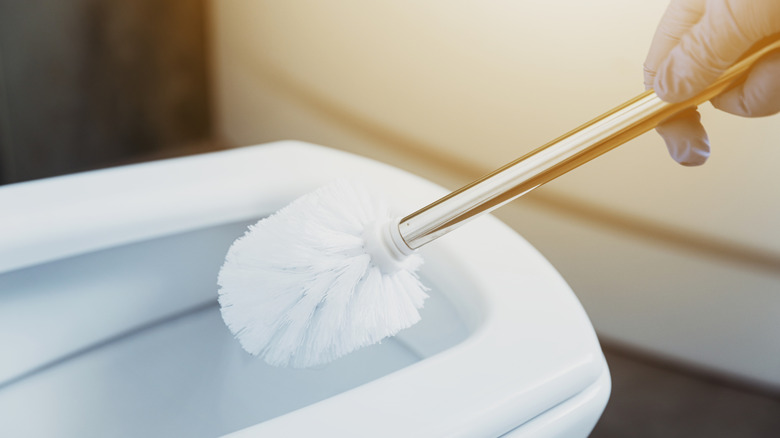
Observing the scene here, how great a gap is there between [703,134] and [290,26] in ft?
2.04

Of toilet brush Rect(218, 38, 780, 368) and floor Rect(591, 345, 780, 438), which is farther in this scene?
floor Rect(591, 345, 780, 438)

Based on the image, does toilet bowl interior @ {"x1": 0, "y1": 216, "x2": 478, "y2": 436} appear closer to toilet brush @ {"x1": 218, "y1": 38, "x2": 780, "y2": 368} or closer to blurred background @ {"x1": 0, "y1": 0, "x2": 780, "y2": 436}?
toilet brush @ {"x1": 218, "y1": 38, "x2": 780, "y2": 368}

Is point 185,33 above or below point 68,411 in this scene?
above

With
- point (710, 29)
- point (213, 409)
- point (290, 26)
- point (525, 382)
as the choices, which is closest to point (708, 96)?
point (710, 29)

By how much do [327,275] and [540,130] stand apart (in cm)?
40

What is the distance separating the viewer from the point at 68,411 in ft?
1.54

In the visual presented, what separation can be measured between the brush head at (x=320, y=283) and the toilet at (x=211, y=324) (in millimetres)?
40

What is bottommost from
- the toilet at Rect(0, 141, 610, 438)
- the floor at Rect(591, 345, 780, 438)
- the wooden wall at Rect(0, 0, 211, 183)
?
the floor at Rect(591, 345, 780, 438)

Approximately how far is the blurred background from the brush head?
357 millimetres

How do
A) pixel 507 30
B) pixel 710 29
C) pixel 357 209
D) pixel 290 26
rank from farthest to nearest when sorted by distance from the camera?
1. pixel 290 26
2. pixel 507 30
3. pixel 357 209
4. pixel 710 29

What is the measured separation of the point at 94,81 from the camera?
943 mm

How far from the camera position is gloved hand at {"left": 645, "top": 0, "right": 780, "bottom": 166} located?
0.99ft

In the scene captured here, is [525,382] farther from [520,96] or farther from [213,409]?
[520,96]

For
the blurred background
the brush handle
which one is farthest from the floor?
the brush handle
